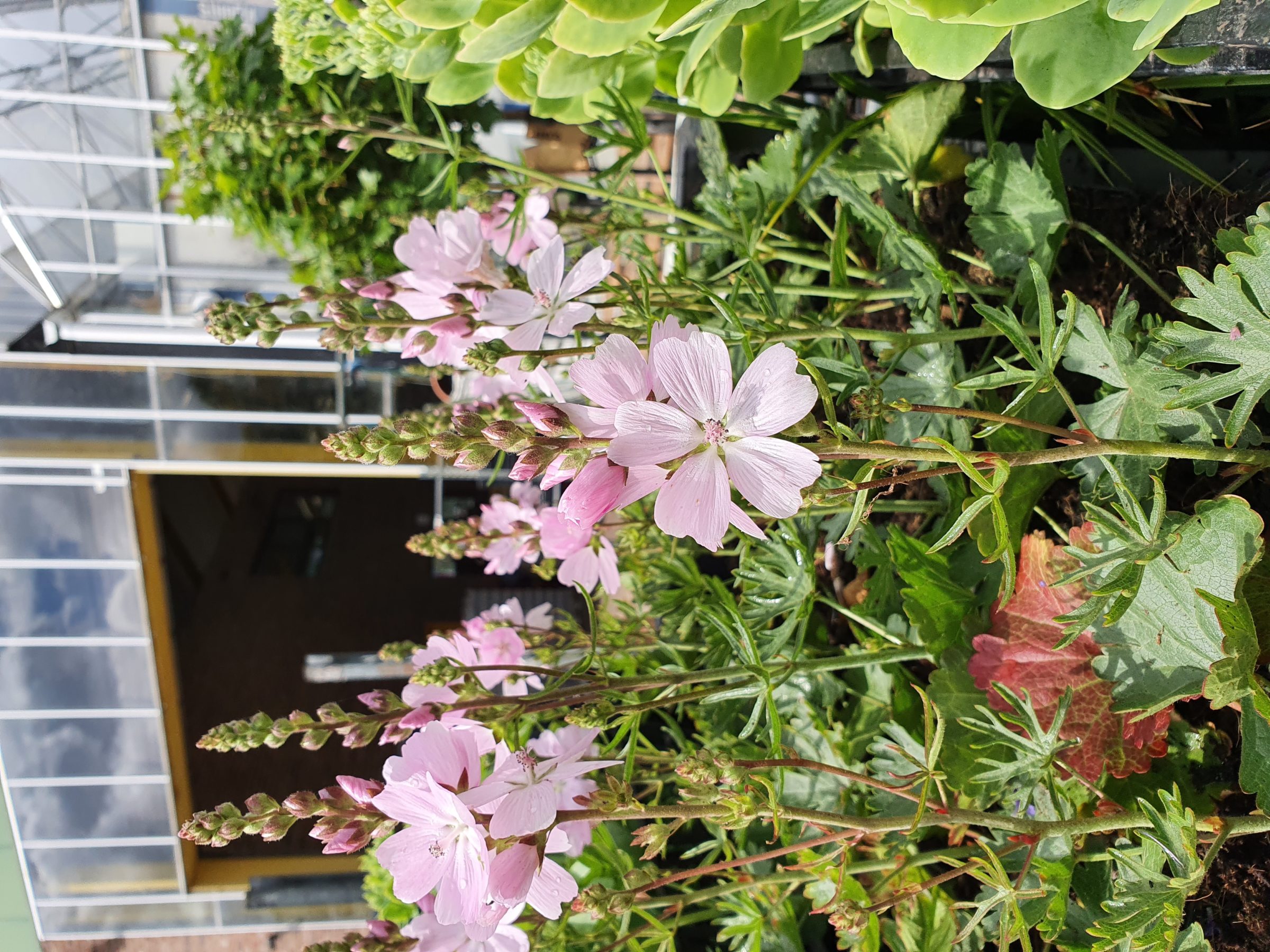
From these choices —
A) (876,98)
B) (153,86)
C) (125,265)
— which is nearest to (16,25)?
(153,86)

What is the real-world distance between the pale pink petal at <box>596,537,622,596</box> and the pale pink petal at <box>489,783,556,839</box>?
1.13ft

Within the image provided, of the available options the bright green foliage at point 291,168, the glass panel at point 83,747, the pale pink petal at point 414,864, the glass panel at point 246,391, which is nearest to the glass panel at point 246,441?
the glass panel at point 246,391

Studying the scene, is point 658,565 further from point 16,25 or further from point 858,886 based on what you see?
point 16,25

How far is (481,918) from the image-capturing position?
0.58m

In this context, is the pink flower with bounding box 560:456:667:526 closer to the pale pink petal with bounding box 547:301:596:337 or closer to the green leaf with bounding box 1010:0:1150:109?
the pale pink petal with bounding box 547:301:596:337

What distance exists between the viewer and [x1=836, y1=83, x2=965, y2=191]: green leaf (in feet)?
2.70

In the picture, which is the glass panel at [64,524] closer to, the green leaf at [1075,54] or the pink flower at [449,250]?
the pink flower at [449,250]

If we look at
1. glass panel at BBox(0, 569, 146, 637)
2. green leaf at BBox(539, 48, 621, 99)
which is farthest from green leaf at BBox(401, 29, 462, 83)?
glass panel at BBox(0, 569, 146, 637)

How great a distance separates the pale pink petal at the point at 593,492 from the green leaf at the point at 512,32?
0.38 meters

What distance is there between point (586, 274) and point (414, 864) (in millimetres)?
466

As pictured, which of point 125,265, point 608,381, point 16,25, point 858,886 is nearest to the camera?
point 608,381

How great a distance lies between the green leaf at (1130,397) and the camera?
2.04 ft

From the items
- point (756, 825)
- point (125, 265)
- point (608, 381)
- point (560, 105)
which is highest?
point (560, 105)

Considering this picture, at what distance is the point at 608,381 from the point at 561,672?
1.03 ft
